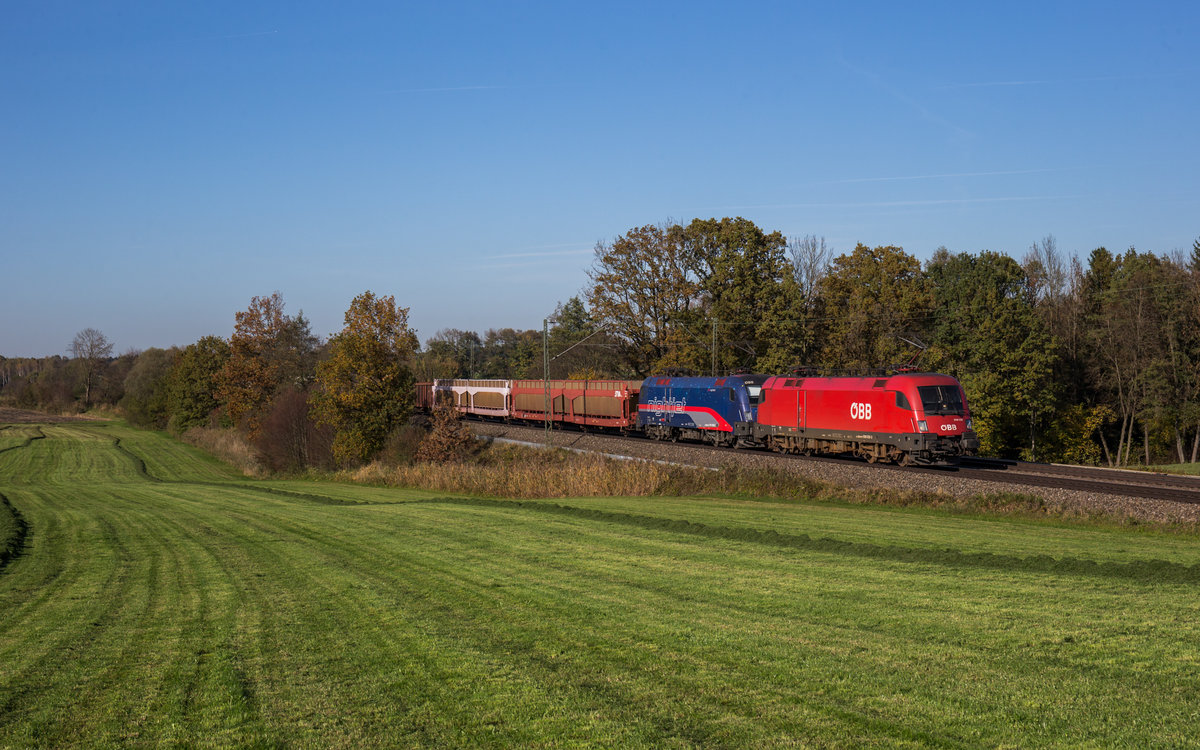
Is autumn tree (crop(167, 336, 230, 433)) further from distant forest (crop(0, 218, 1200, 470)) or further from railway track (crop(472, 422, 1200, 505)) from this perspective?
railway track (crop(472, 422, 1200, 505))

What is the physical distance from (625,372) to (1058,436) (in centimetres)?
3331

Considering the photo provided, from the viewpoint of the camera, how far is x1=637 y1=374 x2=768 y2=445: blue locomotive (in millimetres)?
40688

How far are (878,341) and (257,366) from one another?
5452cm

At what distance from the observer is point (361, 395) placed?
2098 inches

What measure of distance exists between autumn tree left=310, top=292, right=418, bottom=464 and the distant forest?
122 millimetres

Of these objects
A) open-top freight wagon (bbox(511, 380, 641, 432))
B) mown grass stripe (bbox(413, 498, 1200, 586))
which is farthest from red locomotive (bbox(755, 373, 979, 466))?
mown grass stripe (bbox(413, 498, 1200, 586))

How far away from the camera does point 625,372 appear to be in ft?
235

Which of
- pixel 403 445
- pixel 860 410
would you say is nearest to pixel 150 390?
pixel 403 445

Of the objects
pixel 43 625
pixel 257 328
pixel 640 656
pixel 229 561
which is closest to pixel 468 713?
pixel 640 656

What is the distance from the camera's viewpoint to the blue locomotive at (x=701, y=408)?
40.7 metres

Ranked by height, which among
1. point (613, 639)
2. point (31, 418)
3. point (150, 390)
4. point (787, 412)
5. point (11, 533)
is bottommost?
point (11, 533)

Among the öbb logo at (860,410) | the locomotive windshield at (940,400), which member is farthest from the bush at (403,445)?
the locomotive windshield at (940,400)

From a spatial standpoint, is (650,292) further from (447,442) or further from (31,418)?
(31,418)

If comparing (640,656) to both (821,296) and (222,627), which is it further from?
(821,296)
